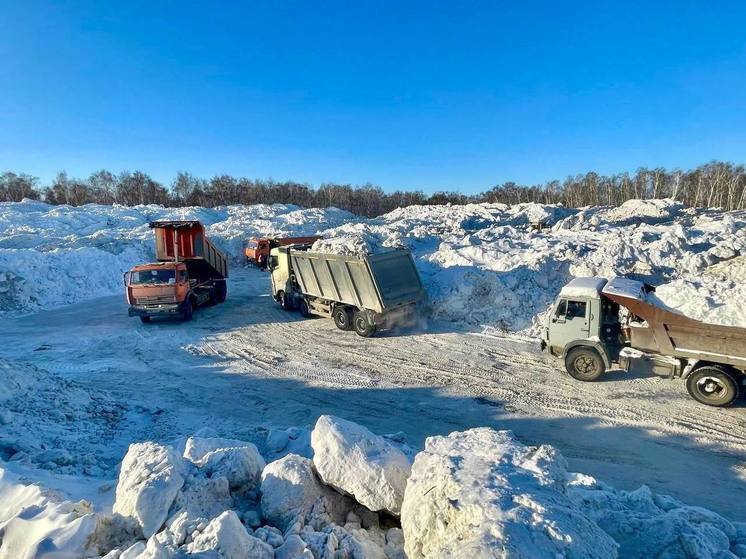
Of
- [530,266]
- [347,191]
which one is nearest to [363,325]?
[530,266]

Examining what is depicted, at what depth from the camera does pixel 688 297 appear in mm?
8219

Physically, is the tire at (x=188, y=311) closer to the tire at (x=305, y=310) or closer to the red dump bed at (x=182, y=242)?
the red dump bed at (x=182, y=242)

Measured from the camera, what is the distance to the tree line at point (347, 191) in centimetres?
5885

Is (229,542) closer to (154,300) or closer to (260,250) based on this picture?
(154,300)

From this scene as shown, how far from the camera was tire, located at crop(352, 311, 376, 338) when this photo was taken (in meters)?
12.5

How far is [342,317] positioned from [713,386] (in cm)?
930

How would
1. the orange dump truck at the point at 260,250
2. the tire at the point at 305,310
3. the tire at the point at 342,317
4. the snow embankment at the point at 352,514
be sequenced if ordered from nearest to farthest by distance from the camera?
the snow embankment at the point at 352,514, the tire at the point at 342,317, the tire at the point at 305,310, the orange dump truck at the point at 260,250

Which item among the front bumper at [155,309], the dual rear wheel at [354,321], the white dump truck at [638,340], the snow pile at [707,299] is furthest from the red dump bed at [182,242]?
the snow pile at [707,299]

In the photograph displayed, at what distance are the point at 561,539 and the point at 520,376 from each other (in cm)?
711

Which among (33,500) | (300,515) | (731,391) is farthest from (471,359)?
(33,500)

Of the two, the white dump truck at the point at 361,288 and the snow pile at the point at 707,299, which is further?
the white dump truck at the point at 361,288

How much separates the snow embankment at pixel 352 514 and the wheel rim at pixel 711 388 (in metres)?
A: 4.24

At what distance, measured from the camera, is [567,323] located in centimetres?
939

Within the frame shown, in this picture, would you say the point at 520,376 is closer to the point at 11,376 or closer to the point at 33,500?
the point at 33,500
